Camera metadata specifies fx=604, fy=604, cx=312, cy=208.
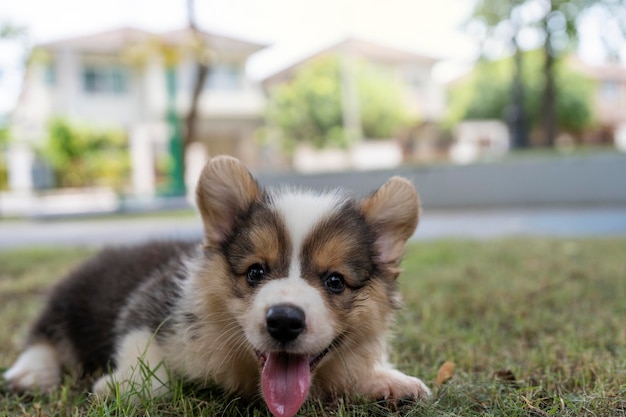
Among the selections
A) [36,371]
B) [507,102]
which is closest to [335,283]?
[36,371]

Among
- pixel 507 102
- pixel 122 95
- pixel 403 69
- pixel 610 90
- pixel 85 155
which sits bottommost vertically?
pixel 85 155

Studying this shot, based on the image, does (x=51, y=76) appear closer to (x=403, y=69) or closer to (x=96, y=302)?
(x=403, y=69)

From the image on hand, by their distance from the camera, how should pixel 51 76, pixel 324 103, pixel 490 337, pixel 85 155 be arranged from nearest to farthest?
pixel 490 337, pixel 85 155, pixel 51 76, pixel 324 103

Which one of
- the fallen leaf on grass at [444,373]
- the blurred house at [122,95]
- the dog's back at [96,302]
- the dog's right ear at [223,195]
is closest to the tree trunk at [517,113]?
the blurred house at [122,95]

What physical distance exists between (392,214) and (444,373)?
2.46 feet

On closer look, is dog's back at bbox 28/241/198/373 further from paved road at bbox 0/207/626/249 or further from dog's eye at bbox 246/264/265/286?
paved road at bbox 0/207/626/249

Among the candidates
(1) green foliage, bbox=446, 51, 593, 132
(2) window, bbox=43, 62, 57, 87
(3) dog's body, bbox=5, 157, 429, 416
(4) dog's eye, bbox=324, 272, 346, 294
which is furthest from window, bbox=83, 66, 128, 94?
(4) dog's eye, bbox=324, 272, 346, 294

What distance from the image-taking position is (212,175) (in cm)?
255

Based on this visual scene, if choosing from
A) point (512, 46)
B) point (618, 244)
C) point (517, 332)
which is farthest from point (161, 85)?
point (517, 332)

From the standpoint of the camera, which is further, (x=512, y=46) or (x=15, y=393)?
(x=512, y=46)

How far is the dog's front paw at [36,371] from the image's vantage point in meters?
2.79

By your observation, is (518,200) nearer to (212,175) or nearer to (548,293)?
(548,293)

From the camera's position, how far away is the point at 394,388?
7.69ft

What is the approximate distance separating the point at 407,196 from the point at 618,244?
17.8ft
